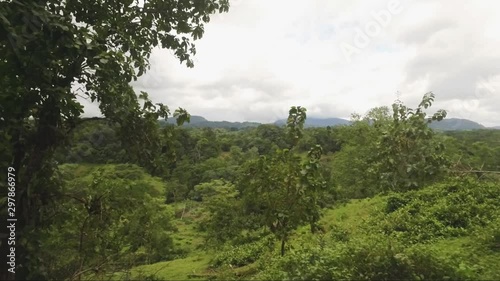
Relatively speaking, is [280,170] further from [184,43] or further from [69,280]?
[69,280]

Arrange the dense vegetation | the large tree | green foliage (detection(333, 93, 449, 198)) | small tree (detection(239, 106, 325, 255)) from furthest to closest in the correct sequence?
green foliage (detection(333, 93, 449, 198)) → small tree (detection(239, 106, 325, 255)) → the dense vegetation → the large tree

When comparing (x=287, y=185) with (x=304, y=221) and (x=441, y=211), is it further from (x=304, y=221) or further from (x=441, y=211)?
(x=441, y=211)

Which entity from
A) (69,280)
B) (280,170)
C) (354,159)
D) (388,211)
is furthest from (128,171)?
→ (69,280)

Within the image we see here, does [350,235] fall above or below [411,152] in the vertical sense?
below

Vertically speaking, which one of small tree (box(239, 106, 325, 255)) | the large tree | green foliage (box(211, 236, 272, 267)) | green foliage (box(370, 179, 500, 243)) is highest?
the large tree

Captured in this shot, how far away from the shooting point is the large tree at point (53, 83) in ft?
13.8

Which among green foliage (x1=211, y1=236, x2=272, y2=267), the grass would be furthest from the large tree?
green foliage (x1=211, y1=236, x2=272, y2=267)

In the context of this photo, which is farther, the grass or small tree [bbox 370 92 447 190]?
small tree [bbox 370 92 447 190]

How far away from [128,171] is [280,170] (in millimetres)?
24916

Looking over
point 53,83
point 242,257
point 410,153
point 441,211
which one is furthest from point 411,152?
point 53,83

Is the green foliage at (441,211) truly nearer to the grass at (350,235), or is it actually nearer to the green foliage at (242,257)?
the grass at (350,235)

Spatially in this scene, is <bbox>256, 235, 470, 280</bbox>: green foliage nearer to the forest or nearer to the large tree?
the forest

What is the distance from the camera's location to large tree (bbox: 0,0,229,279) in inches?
166

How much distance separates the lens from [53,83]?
4.98m
